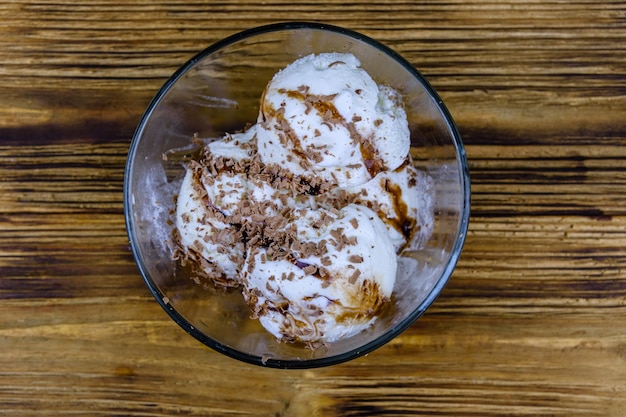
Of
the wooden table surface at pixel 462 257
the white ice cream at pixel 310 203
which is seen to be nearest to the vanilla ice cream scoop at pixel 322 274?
the white ice cream at pixel 310 203

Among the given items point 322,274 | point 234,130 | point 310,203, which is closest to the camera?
point 322,274

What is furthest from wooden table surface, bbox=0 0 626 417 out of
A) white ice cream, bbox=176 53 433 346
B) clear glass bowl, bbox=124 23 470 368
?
white ice cream, bbox=176 53 433 346

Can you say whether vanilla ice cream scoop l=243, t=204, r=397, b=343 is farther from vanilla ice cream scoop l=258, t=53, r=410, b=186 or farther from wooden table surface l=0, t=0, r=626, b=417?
wooden table surface l=0, t=0, r=626, b=417

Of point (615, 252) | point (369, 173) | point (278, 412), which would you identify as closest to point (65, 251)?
point (278, 412)

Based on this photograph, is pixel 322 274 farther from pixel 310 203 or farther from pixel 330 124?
pixel 330 124

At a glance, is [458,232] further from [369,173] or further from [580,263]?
[580,263]

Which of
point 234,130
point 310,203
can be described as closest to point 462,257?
point 310,203
